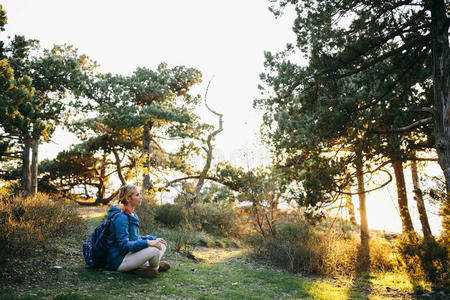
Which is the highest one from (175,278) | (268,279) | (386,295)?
(175,278)

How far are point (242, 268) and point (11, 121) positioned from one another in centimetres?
675

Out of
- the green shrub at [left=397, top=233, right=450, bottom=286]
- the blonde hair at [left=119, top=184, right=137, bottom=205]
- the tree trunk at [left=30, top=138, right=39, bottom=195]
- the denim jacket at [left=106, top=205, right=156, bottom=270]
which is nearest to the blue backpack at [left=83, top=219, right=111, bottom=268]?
the denim jacket at [left=106, top=205, right=156, bottom=270]

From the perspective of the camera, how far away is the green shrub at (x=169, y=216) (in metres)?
11.5

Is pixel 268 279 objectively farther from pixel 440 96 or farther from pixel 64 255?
pixel 440 96

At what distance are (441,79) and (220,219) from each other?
1090cm

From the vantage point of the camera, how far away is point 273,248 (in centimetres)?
748

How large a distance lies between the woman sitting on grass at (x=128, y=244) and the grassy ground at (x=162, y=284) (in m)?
0.16

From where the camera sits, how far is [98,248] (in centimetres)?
410

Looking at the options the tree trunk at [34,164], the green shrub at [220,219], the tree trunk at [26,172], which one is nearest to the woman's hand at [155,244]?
the green shrub at [220,219]

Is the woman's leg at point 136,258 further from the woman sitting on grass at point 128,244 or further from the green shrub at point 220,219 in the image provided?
the green shrub at point 220,219

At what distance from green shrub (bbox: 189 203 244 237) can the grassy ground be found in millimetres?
6855

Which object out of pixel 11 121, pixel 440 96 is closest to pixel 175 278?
pixel 11 121

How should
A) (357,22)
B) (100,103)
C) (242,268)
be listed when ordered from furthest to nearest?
(100,103) < (242,268) < (357,22)

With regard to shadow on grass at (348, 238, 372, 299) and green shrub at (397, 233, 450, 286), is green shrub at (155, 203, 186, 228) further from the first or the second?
green shrub at (397, 233, 450, 286)
